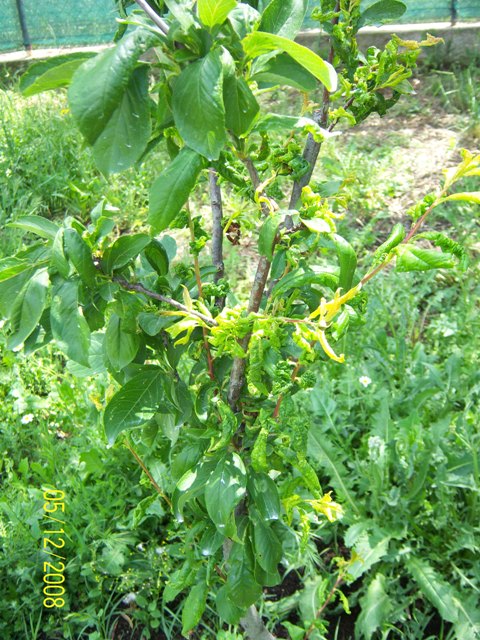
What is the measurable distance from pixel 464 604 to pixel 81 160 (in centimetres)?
354

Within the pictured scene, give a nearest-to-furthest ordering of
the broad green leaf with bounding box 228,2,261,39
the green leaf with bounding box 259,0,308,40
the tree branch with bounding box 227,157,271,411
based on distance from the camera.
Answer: the broad green leaf with bounding box 228,2,261,39
the green leaf with bounding box 259,0,308,40
the tree branch with bounding box 227,157,271,411

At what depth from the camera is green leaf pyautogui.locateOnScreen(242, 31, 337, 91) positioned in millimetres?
789

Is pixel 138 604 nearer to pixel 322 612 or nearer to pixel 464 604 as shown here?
pixel 322 612

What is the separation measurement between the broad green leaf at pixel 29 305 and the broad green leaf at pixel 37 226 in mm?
90

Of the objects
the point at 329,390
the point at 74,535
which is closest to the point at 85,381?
the point at 74,535

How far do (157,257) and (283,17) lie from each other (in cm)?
49

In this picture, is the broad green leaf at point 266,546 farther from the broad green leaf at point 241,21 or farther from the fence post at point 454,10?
the fence post at point 454,10

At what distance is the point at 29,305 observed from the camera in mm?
1051

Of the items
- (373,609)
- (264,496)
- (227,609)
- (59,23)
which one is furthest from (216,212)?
(59,23)

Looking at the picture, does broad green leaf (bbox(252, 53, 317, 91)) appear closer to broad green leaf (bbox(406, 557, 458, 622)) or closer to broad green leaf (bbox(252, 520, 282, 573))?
broad green leaf (bbox(252, 520, 282, 573))

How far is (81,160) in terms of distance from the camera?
4445 millimetres

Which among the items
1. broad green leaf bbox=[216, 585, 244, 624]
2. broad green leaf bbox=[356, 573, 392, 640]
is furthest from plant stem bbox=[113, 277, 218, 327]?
broad green leaf bbox=[356, 573, 392, 640]
